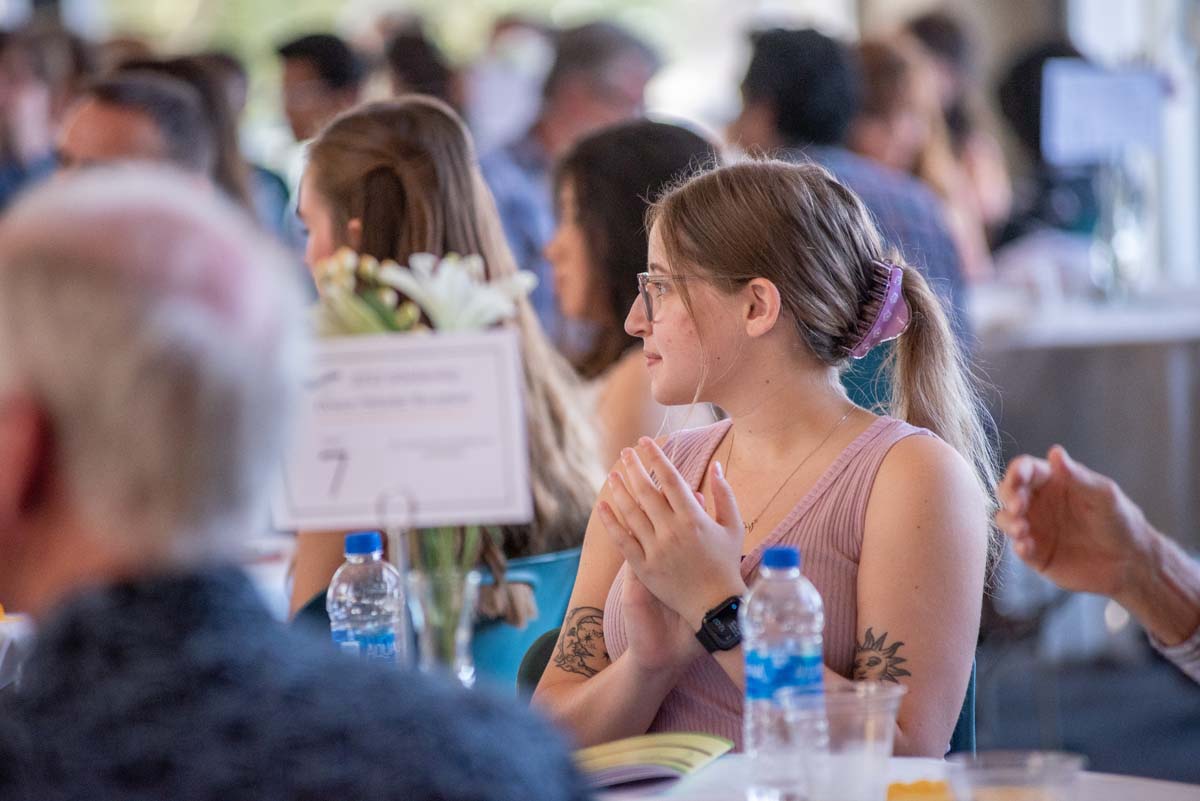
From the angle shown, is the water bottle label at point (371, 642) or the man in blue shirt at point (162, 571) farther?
the water bottle label at point (371, 642)

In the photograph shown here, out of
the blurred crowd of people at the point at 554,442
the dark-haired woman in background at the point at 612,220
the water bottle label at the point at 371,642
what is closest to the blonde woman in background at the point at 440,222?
the blurred crowd of people at the point at 554,442

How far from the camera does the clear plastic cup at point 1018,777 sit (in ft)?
4.02

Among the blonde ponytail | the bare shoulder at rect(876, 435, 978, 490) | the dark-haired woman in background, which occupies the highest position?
the dark-haired woman in background

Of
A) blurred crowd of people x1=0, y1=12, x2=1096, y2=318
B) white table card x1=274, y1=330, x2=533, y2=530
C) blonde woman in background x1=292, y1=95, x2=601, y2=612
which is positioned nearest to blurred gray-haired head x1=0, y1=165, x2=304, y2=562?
white table card x1=274, y1=330, x2=533, y2=530

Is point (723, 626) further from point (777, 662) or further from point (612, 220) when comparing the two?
point (612, 220)

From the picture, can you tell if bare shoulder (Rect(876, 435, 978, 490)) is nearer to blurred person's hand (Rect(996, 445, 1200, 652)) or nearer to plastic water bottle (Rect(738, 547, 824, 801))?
blurred person's hand (Rect(996, 445, 1200, 652))

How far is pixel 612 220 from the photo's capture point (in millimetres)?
2992

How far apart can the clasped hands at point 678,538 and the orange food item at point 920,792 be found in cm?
35

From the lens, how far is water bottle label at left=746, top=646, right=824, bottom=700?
154 cm

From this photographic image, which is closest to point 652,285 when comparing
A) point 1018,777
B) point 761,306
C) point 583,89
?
point 761,306

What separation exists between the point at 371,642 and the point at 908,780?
0.69 metres

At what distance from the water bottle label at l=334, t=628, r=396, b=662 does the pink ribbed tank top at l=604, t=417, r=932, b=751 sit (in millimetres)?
289

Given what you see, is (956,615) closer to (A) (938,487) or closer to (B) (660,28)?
(A) (938,487)

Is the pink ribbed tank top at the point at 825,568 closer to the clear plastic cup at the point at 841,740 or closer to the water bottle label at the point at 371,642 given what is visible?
the water bottle label at the point at 371,642
